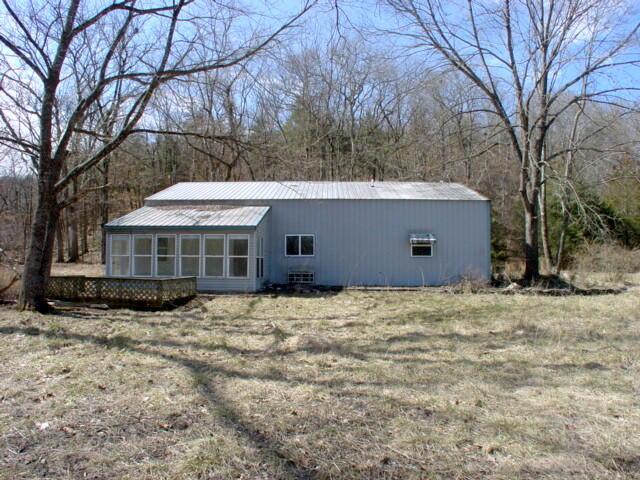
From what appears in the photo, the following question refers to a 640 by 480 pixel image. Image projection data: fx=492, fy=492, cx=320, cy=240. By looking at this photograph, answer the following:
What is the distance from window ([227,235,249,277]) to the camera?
16.3 m

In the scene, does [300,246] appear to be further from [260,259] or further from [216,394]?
[216,394]

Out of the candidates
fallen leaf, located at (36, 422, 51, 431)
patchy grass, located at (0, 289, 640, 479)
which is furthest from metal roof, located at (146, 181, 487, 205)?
fallen leaf, located at (36, 422, 51, 431)

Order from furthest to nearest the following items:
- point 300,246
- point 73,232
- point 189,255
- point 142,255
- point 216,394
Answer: point 73,232 < point 300,246 < point 142,255 < point 189,255 < point 216,394

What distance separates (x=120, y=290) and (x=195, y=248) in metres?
4.47

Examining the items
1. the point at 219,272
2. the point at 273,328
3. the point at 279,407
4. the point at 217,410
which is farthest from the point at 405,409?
the point at 219,272

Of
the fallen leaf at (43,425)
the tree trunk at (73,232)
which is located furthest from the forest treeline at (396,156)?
the fallen leaf at (43,425)

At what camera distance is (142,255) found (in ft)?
55.4

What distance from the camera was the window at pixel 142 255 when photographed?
55.4 feet

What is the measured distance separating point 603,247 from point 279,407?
20.1 meters

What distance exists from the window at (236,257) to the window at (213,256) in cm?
28

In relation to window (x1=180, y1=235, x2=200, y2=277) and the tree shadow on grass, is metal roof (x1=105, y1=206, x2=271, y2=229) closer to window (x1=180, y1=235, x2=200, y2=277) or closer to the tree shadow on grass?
window (x1=180, y1=235, x2=200, y2=277)

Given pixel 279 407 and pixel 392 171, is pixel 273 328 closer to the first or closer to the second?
pixel 279 407

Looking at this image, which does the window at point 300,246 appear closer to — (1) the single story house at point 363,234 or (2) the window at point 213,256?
(1) the single story house at point 363,234

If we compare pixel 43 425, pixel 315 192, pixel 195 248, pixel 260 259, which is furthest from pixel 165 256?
pixel 43 425
